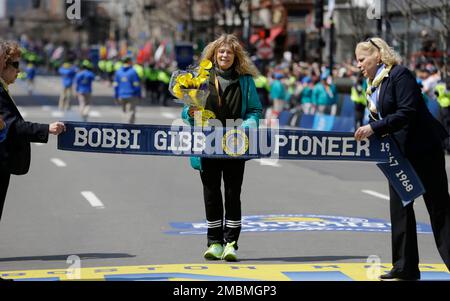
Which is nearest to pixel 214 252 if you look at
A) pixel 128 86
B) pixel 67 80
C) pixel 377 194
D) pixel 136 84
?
pixel 377 194

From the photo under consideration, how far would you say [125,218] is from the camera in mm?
13133

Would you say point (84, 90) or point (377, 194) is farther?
point (84, 90)

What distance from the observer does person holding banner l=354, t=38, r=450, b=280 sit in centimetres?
855

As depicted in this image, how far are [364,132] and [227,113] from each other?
138 cm

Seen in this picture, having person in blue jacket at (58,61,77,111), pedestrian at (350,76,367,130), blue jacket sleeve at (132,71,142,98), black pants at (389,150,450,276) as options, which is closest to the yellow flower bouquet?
black pants at (389,150,450,276)

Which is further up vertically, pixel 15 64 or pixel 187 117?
pixel 15 64

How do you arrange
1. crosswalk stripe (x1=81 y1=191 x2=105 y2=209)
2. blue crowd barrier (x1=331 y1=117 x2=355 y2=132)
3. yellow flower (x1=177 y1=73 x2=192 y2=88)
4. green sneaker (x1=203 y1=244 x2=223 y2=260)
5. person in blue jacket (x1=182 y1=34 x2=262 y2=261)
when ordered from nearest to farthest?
yellow flower (x1=177 y1=73 x2=192 y2=88) < person in blue jacket (x1=182 y1=34 x2=262 y2=261) < green sneaker (x1=203 y1=244 x2=223 y2=260) < crosswalk stripe (x1=81 y1=191 x2=105 y2=209) < blue crowd barrier (x1=331 y1=117 x2=355 y2=132)

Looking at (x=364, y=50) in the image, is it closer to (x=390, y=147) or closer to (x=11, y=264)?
(x=390, y=147)

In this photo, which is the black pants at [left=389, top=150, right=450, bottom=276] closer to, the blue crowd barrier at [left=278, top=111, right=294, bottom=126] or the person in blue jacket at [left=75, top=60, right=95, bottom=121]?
the person in blue jacket at [left=75, top=60, right=95, bottom=121]

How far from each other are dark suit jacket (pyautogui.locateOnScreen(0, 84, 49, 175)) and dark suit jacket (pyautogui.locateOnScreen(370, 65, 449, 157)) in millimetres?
2529

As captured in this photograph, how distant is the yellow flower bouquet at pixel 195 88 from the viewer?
31.4ft

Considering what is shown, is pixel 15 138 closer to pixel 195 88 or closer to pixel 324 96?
pixel 195 88

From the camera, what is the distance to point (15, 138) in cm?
877
